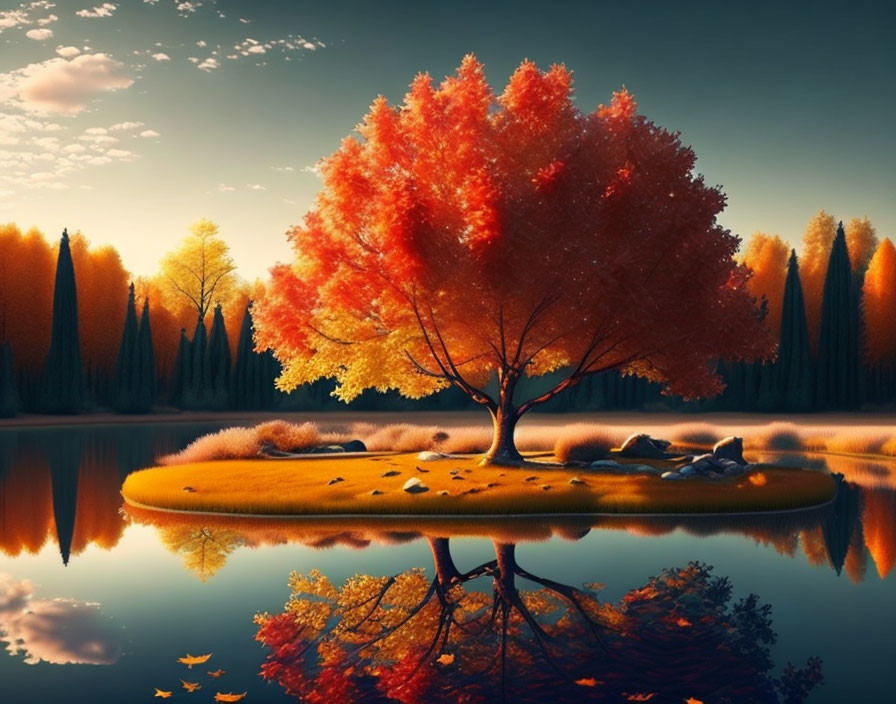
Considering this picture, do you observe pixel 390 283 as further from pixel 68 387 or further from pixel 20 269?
pixel 20 269

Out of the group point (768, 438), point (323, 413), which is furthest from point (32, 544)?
point (323, 413)

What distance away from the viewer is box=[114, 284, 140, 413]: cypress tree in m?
65.8

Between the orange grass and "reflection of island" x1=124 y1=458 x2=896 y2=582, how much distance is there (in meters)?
0.54

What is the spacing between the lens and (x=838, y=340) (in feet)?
199

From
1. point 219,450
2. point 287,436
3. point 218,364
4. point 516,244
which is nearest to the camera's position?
point 516,244

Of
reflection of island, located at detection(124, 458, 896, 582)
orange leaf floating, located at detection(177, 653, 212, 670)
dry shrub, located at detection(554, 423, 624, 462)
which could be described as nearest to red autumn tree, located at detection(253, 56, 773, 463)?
dry shrub, located at detection(554, 423, 624, 462)

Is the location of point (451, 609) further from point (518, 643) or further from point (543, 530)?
point (543, 530)

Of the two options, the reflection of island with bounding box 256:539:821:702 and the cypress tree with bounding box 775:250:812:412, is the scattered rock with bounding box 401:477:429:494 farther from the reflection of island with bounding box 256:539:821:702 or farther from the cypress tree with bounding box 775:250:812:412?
the cypress tree with bounding box 775:250:812:412

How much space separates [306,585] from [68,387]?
56.8 metres

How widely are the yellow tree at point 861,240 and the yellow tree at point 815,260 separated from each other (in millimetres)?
1875

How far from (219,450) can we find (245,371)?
44.1 m

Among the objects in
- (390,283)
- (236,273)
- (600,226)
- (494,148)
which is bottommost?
(390,283)

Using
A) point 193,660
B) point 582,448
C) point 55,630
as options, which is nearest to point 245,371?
point 582,448

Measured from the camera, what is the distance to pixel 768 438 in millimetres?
41469
